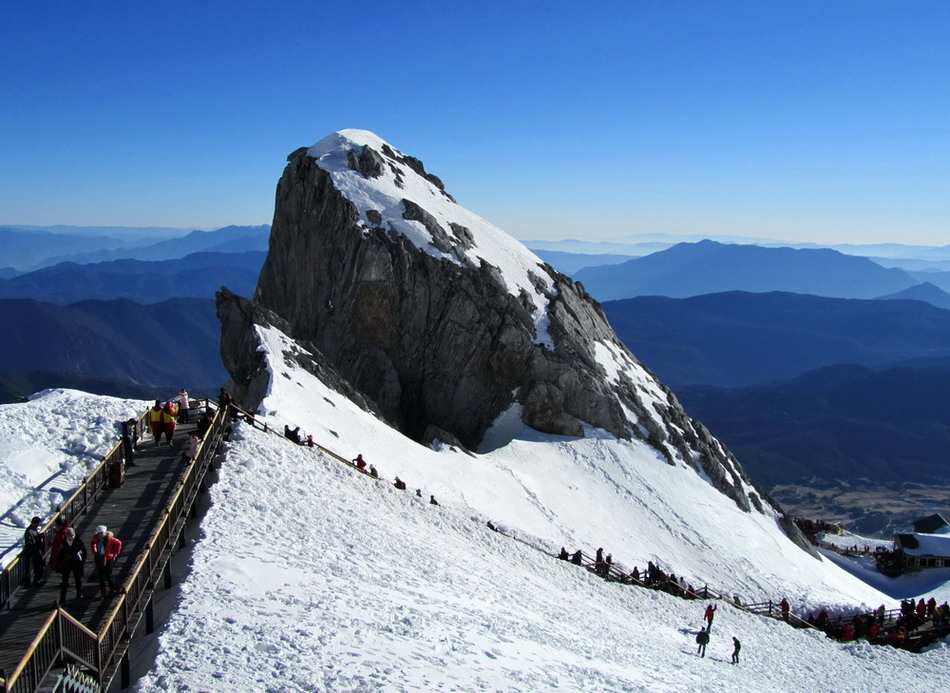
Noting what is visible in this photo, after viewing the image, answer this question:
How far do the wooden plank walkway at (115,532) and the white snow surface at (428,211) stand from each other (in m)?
35.5

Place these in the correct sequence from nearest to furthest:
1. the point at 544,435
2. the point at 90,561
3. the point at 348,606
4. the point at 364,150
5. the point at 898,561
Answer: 1. the point at 90,561
2. the point at 348,606
3. the point at 544,435
4. the point at 898,561
5. the point at 364,150

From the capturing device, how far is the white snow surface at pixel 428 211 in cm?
5772

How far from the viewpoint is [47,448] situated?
883 inches

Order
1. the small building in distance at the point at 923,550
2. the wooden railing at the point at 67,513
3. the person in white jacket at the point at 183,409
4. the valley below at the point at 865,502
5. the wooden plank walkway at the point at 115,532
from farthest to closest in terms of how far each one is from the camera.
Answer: the valley below at the point at 865,502
the small building in distance at the point at 923,550
the person in white jacket at the point at 183,409
the wooden railing at the point at 67,513
the wooden plank walkway at the point at 115,532

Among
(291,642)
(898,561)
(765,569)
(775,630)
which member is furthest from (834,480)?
(291,642)

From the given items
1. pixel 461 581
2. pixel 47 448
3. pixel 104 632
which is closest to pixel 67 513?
pixel 47 448

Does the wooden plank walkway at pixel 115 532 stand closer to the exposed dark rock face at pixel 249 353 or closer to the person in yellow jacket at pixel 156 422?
the person in yellow jacket at pixel 156 422

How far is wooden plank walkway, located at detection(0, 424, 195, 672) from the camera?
12.7m

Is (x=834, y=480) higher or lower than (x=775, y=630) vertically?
lower

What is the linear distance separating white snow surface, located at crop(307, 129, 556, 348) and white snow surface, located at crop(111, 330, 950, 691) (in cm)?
1637

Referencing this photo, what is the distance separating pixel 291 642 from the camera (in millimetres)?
13977

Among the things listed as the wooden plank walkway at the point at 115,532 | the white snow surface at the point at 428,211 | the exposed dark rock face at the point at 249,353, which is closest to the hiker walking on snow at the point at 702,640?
the wooden plank walkway at the point at 115,532

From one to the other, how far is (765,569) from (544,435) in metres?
15.9

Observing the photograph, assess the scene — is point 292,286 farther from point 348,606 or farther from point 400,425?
point 348,606
